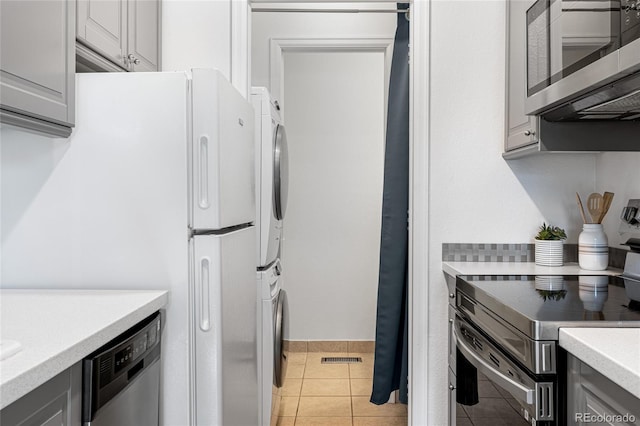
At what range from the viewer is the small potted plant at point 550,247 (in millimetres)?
2023

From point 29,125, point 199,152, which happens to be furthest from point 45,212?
point 199,152

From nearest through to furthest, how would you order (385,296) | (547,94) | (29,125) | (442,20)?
(29,125) < (547,94) < (442,20) < (385,296)

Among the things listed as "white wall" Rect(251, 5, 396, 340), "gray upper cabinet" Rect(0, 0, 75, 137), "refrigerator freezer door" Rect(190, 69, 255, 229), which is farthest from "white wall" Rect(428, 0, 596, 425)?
"white wall" Rect(251, 5, 396, 340)

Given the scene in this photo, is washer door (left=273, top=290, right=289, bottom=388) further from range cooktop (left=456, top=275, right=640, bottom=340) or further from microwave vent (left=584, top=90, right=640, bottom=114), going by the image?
microwave vent (left=584, top=90, right=640, bottom=114)

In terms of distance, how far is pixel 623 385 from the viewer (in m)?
0.84

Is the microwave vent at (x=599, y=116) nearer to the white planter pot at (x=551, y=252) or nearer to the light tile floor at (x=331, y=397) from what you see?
the white planter pot at (x=551, y=252)

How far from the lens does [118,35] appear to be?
1.75 m

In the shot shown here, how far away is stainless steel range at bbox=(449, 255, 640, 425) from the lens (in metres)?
1.14

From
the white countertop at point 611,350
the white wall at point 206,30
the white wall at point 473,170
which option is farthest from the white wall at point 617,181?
the white wall at point 206,30

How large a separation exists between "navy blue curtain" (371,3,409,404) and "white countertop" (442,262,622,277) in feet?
1.29

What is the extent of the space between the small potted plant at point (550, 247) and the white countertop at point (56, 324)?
4.96ft

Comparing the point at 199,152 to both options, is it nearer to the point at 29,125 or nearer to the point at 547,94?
the point at 29,125

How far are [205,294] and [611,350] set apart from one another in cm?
105

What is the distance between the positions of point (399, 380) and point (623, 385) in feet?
5.95
